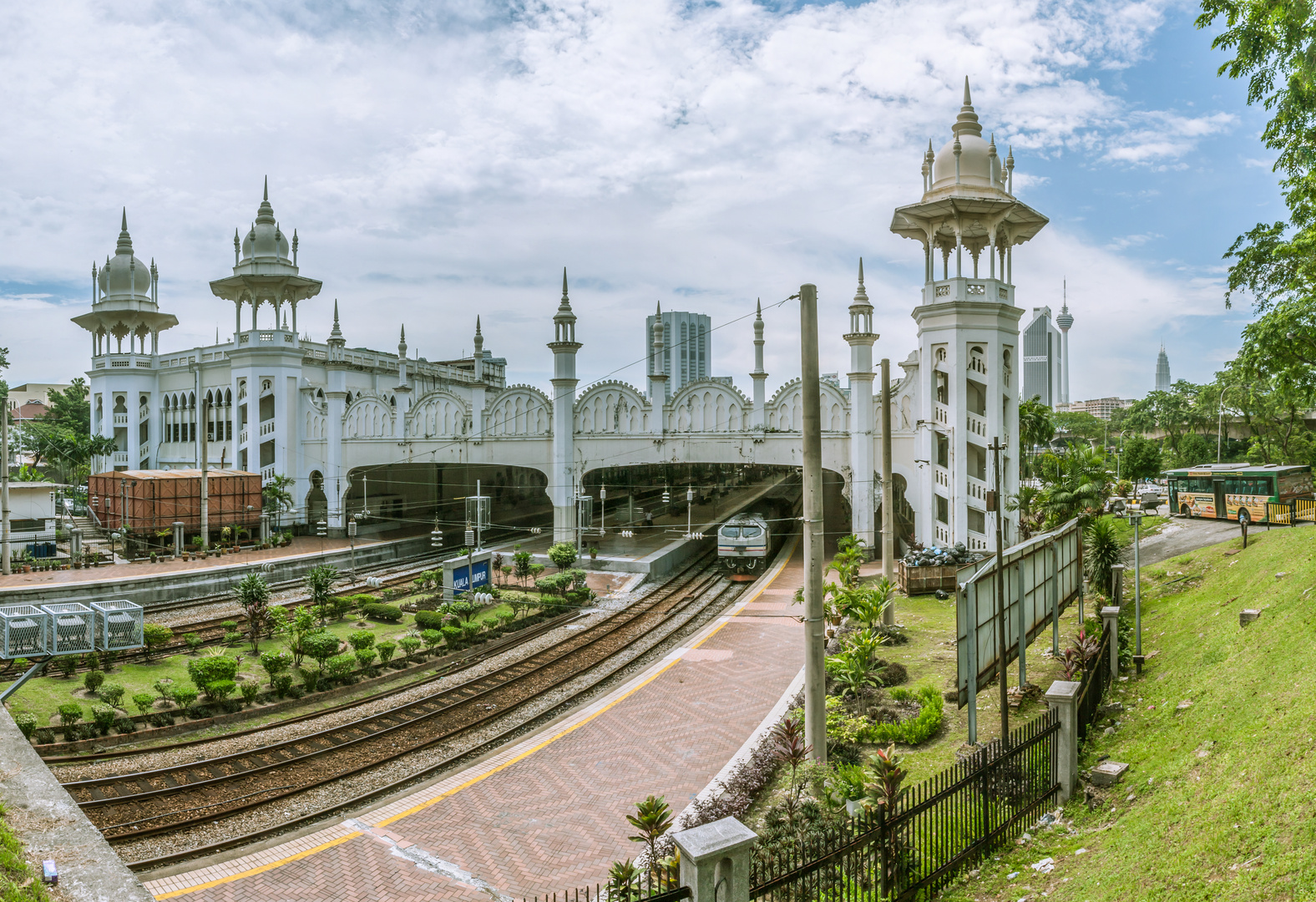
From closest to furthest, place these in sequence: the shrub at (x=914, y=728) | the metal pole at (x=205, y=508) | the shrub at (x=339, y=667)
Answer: the shrub at (x=914, y=728), the shrub at (x=339, y=667), the metal pole at (x=205, y=508)

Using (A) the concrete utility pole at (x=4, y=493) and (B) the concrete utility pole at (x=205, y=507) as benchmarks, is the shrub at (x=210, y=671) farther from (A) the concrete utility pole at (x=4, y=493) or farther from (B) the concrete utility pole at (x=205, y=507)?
(B) the concrete utility pole at (x=205, y=507)

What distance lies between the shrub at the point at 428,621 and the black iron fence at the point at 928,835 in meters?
15.8

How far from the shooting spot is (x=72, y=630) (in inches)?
648

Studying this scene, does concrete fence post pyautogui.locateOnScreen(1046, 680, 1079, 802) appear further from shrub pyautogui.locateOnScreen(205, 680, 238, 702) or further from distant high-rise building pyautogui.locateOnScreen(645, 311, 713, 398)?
distant high-rise building pyautogui.locateOnScreen(645, 311, 713, 398)

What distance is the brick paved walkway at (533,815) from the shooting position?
9.11 m

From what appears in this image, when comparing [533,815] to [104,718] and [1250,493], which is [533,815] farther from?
[1250,493]

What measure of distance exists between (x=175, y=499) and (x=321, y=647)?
22.6 m

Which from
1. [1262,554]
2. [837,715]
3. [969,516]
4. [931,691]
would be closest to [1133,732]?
[931,691]

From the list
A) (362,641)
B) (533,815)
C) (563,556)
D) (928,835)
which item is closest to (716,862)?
(928,835)

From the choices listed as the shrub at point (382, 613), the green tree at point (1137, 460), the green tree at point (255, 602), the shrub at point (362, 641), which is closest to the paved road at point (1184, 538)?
the green tree at point (1137, 460)

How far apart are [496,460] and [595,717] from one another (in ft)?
70.2

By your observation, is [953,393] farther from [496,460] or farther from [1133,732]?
[496,460]

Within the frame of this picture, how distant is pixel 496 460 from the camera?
34594 millimetres

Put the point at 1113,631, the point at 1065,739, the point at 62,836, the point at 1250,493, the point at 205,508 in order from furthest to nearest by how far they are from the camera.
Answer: the point at 205,508
the point at 1250,493
the point at 1113,631
the point at 1065,739
the point at 62,836
